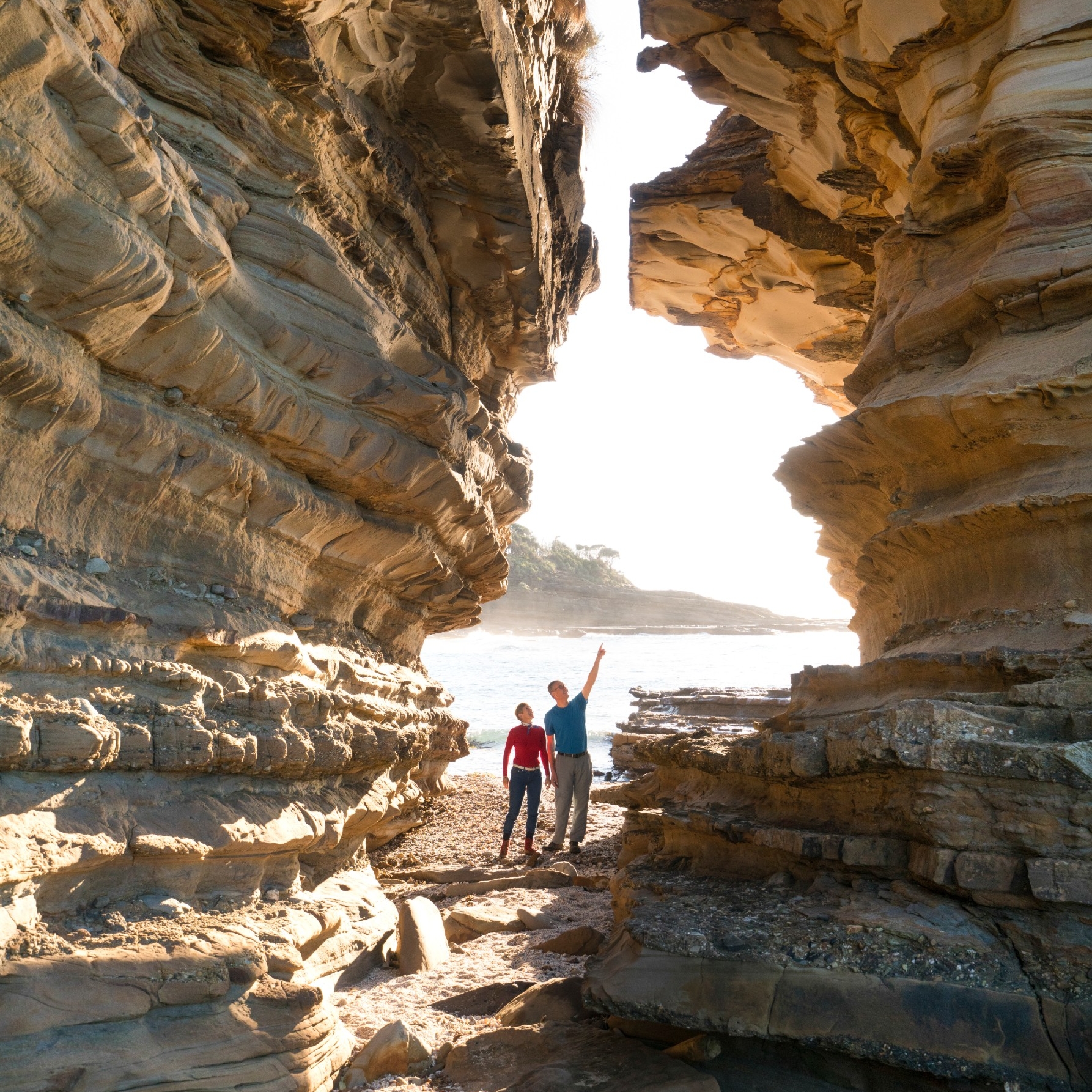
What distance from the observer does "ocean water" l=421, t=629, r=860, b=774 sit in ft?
83.1

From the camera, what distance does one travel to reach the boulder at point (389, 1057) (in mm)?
4020

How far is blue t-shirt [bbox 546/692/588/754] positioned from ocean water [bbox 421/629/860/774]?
7.39m

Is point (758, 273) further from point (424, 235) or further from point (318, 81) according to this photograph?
point (318, 81)

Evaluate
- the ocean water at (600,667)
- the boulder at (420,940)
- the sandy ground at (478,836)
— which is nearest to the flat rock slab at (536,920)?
the boulder at (420,940)

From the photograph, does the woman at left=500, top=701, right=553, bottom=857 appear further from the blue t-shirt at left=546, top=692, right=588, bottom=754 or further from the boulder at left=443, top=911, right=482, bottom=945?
the boulder at left=443, top=911, right=482, bottom=945

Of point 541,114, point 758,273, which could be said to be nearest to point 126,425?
point 541,114

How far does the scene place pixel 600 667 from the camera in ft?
128

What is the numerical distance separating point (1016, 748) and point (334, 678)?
4.80m

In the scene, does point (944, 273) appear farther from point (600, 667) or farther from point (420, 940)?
point (600, 667)

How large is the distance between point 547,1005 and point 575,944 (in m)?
1.09

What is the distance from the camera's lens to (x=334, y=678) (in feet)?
22.5

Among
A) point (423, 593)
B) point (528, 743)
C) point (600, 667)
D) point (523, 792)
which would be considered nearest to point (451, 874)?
point (523, 792)

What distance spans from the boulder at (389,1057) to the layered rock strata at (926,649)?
3.13 feet

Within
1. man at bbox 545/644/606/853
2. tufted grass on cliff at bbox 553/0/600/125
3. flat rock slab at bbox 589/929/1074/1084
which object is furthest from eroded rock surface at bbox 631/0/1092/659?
man at bbox 545/644/606/853
